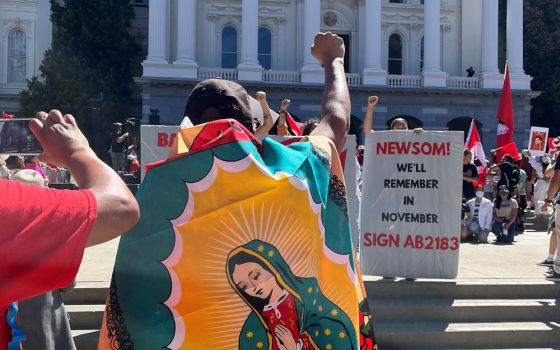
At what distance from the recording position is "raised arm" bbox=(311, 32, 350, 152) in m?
2.19

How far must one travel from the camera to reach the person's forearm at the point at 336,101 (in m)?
2.21

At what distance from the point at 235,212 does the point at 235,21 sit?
3553 centimetres

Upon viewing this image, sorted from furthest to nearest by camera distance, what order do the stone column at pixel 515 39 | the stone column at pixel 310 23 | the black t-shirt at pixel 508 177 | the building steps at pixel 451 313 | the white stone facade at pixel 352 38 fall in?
the stone column at pixel 515 39
the stone column at pixel 310 23
the white stone facade at pixel 352 38
the black t-shirt at pixel 508 177
the building steps at pixel 451 313

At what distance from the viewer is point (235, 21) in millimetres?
36250

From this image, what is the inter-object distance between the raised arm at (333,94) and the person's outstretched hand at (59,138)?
858mm

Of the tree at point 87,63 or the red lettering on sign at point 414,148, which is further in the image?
the tree at point 87,63

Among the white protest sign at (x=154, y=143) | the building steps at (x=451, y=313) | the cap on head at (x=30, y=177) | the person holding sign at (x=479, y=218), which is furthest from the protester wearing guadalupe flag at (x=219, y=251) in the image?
the person holding sign at (x=479, y=218)

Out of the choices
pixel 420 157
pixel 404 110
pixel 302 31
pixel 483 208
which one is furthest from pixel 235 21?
pixel 420 157

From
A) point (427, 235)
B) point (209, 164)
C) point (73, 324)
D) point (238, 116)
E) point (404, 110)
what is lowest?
point (73, 324)

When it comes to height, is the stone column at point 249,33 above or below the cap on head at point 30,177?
above

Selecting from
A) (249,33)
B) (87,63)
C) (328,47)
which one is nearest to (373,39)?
(249,33)

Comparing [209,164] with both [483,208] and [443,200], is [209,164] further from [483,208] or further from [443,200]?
[483,208]

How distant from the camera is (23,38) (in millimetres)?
40250

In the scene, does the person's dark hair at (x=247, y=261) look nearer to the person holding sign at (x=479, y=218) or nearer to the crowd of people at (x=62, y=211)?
the crowd of people at (x=62, y=211)
